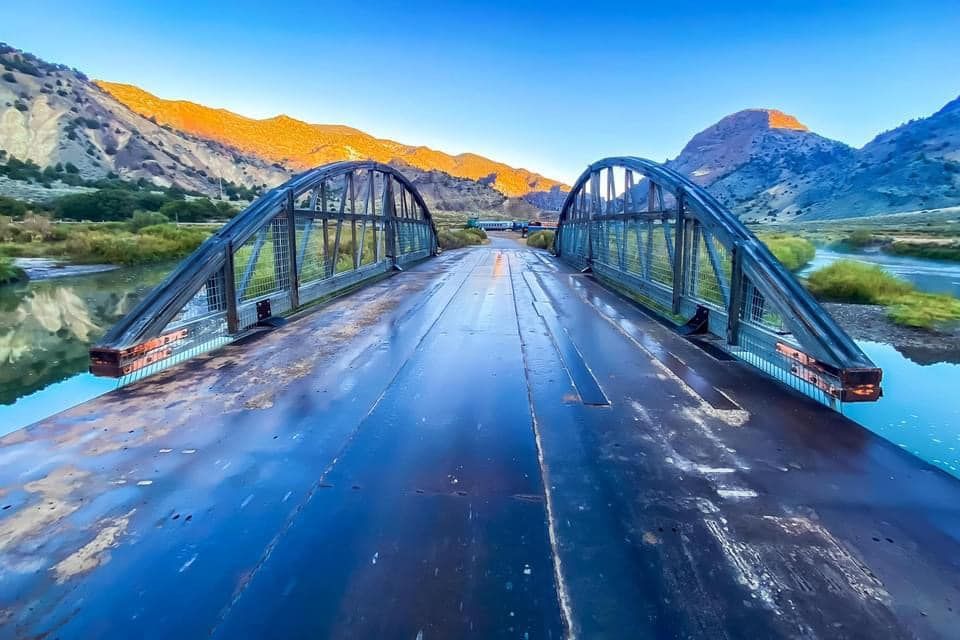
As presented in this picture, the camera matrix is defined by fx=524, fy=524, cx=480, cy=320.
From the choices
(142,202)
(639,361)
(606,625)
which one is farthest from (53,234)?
(606,625)

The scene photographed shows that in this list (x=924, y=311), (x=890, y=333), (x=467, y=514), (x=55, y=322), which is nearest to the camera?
(x=467, y=514)

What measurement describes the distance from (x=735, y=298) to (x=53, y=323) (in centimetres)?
1322

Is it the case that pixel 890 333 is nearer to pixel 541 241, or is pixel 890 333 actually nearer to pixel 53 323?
pixel 53 323

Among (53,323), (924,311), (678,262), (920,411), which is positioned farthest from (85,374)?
(924,311)

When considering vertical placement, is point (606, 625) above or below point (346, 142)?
below

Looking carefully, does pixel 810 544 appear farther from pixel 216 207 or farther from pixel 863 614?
pixel 216 207

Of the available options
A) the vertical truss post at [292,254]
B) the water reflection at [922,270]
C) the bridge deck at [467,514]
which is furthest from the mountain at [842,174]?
the bridge deck at [467,514]

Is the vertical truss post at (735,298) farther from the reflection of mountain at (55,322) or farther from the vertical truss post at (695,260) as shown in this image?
the reflection of mountain at (55,322)

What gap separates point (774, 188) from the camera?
443 ft

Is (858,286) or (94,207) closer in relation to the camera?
(858,286)

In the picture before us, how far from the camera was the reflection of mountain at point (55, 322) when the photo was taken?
757cm

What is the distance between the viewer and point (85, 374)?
24.3ft

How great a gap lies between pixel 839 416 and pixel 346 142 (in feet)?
571

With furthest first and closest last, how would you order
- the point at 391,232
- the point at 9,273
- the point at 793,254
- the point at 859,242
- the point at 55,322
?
1. the point at 859,242
2. the point at 793,254
3. the point at 391,232
4. the point at 9,273
5. the point at 55,322
